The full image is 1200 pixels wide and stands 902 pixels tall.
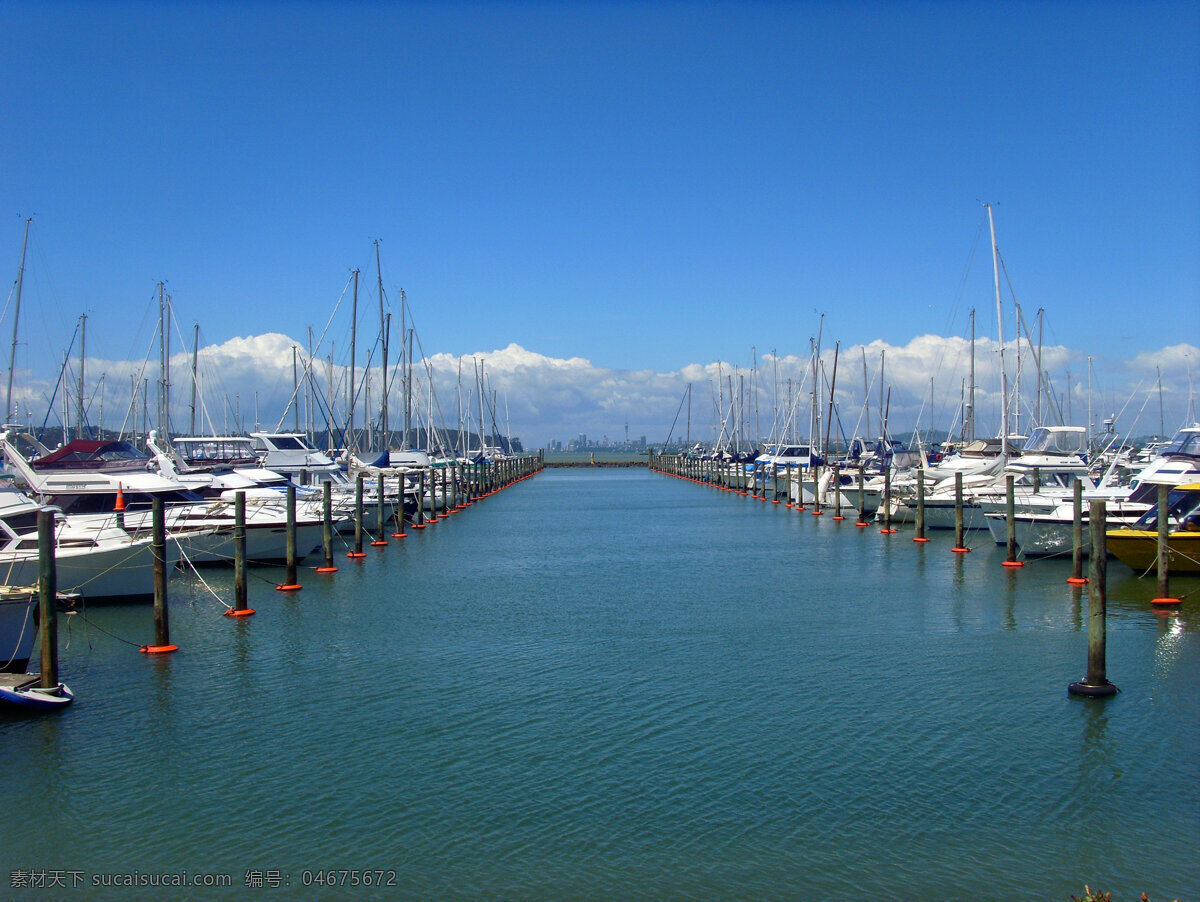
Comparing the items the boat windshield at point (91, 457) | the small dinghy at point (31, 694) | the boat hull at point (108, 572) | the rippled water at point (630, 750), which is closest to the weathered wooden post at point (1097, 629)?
the rippled water at point (630, 750)

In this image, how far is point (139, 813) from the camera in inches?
499

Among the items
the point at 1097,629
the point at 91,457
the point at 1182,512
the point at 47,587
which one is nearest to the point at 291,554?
the point at 91,457

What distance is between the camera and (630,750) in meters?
14.9

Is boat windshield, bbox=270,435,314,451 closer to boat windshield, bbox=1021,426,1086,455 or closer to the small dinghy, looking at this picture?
the small dinghy

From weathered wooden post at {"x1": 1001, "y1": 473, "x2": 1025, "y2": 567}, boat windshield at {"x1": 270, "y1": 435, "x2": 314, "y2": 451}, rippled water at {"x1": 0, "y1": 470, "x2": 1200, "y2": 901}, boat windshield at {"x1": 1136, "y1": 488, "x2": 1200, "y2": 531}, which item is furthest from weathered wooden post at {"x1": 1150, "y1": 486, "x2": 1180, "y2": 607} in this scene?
boat windshield at {"x1": 270, "y1": 435, "x2": 314, "y2": 451}

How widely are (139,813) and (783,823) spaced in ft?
26.2

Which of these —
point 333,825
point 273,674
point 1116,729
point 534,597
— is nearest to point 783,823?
point 333,825

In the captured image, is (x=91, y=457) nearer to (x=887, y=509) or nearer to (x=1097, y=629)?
(x=1097, y=629)

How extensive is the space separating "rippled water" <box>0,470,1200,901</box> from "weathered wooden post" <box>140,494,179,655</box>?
40cm

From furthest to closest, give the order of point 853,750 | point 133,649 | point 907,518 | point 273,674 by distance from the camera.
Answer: point 907,518 → point 133,649 → point 273,674 → point 853,750

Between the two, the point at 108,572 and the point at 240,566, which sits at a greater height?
the point at 240,566

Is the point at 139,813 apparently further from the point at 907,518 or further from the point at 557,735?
the point at 907,518

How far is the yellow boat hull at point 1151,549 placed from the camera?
88.3ft

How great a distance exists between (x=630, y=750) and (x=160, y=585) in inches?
398
